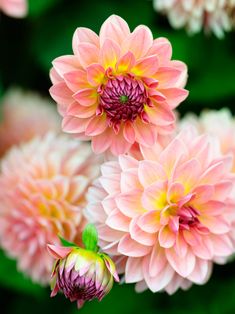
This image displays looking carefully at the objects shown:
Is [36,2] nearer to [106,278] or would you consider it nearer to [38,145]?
[38,145]

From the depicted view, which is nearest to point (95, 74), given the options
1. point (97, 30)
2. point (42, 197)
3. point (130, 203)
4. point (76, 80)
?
point (76, 80)

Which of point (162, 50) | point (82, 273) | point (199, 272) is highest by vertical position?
point (162, 50)

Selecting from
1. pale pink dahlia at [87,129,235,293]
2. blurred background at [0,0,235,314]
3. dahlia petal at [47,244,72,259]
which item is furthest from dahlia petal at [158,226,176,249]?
blurred background at [0,0,235,314]

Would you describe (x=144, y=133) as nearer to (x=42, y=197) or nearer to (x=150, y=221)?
(x=150, y=221)

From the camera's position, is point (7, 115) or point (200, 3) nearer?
point (200, 3)

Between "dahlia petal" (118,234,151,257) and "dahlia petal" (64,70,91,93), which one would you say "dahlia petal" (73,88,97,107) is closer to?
"dahlia petal" (64,70,91,93)

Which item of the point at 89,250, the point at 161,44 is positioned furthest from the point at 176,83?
the point at 89,250
